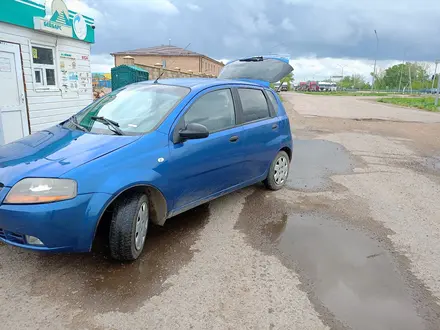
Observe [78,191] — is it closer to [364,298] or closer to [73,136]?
[73,136]

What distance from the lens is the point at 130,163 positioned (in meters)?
3.20

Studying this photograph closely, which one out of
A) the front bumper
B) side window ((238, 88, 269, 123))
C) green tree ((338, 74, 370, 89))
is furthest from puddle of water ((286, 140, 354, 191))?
green tree ((338, 74, 370, 89))

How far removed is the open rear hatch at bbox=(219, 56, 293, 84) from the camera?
30.1ft

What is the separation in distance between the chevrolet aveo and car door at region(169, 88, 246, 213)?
12 millimetres

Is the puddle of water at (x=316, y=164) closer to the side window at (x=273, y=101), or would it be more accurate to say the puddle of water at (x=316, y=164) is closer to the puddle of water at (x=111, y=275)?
the side window at (x=273, y=101)

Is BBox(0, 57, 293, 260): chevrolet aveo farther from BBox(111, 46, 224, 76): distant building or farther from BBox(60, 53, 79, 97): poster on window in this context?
BBox(111, 46, 224, 76): distant building

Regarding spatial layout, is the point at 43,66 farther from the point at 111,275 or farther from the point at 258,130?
the point at 111,275

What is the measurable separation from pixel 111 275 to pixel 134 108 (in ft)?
5.98

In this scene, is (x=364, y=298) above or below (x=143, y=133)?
below

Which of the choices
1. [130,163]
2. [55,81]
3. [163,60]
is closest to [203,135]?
[130,163]

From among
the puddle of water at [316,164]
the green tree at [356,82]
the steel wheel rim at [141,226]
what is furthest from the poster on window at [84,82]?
the green tree at [356,82]

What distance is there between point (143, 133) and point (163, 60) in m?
40.5

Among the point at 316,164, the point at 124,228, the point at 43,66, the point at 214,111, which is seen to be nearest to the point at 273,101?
the point at 214,111

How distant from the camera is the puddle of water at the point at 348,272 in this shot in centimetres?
276
